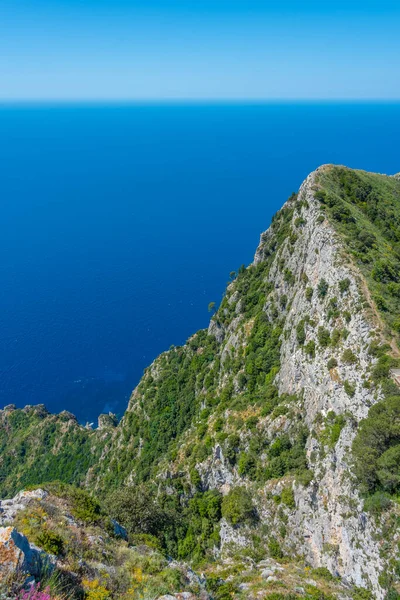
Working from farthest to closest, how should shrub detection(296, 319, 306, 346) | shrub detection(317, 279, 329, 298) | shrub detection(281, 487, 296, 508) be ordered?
shrub detection(296, 319, 306, 346) → shrub detection(317, 279, 329, 298) → shrub detection(281, 487, 296, 508)

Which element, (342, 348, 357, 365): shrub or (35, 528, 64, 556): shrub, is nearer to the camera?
(35, 528, 64, 556): shrub

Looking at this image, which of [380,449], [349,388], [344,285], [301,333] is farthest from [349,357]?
[301,333]

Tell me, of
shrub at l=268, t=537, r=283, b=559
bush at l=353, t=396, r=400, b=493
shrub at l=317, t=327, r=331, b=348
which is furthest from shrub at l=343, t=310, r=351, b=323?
shrub at l=268, t=537, r=283, b=559

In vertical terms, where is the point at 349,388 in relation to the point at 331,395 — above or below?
below

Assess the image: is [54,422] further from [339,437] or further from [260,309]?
[339,437]

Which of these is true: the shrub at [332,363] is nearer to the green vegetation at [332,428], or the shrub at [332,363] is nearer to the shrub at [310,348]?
the shrub at [310,348]

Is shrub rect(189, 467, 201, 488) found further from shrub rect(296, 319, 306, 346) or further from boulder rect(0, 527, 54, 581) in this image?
boulder rect(0, 527, 54, 581)

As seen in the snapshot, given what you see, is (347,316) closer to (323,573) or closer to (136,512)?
(323,573)
